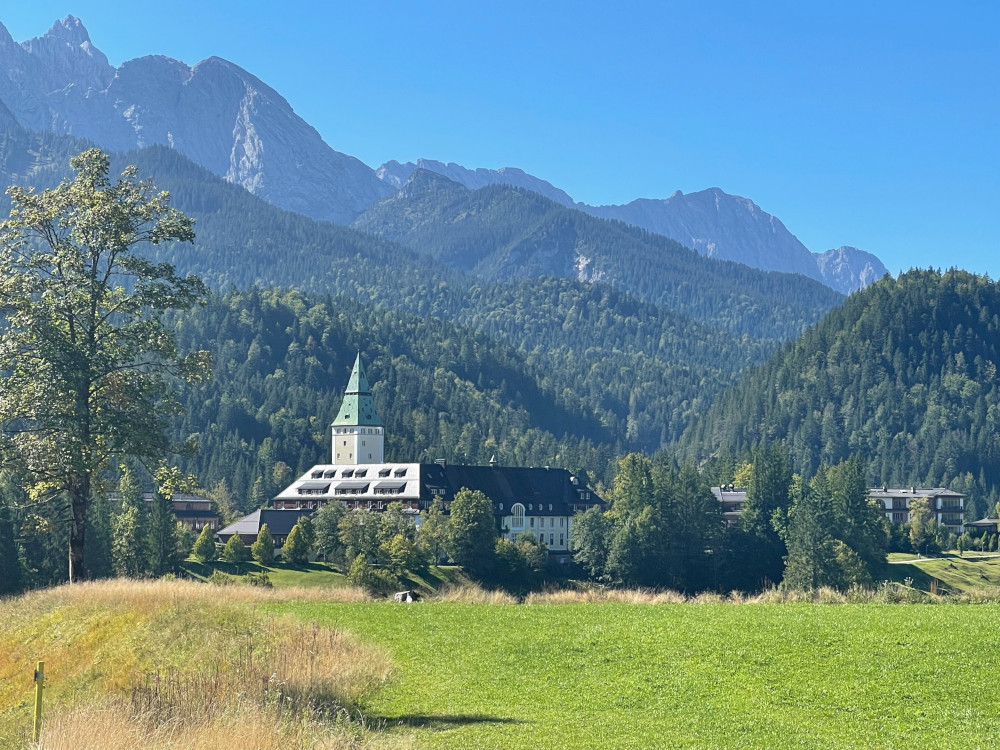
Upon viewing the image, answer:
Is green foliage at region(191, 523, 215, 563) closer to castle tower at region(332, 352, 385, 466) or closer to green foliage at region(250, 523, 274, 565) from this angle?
green foliage at region(250, 523, 274, 565)

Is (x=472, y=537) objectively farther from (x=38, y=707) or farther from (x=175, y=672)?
(x=38, y=707)

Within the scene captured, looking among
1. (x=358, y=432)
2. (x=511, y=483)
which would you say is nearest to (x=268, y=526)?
(x=511, y=483)

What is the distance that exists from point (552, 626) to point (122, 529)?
252 ft

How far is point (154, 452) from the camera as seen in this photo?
38344mm

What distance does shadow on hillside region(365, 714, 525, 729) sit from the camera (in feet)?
75.8

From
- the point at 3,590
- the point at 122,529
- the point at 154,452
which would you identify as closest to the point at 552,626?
the point at 154,452

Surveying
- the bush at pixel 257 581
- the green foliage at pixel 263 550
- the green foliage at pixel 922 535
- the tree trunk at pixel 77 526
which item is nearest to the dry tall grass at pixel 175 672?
the tree trunk at pixel 77 526

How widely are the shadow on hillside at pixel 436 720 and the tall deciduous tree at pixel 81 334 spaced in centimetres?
1678

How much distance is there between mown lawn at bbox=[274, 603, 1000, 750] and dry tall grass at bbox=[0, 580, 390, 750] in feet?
4.81

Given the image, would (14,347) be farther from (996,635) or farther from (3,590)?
(3,590)

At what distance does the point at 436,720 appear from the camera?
2348 cm

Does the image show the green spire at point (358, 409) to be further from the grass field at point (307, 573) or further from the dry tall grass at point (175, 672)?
the dry tall grass at point (175, 672)

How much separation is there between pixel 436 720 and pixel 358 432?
561 feet

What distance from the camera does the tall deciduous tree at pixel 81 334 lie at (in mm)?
36938
